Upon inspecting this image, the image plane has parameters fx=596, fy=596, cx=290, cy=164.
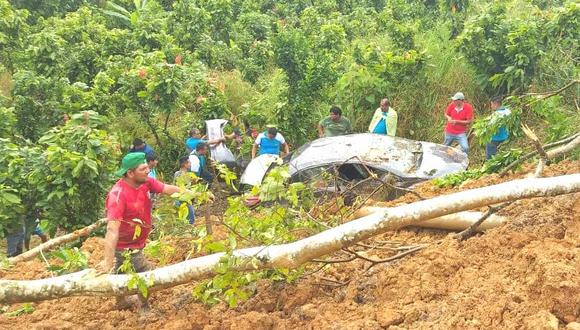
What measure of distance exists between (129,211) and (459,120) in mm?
7270

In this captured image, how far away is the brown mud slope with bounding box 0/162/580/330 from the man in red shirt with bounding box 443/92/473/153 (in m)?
5.50

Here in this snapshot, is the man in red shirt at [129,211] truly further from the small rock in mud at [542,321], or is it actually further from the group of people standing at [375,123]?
the group of people standing at [375,123]

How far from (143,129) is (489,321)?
1111 cm

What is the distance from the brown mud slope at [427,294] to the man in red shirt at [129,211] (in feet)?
1.75

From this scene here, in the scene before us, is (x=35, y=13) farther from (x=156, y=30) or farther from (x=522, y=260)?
(x=522, y=260)

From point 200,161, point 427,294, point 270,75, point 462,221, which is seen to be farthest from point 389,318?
point 270,75

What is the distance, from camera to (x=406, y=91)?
13.0 m

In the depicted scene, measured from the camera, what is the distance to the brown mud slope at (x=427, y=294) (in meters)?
3.66

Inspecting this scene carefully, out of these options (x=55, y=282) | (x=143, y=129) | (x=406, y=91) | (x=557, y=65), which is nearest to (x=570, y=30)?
(x=557, y=65)

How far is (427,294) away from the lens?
421 centimetres

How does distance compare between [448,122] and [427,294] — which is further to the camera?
[448,122]

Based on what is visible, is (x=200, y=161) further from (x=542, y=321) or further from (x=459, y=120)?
(x=542, y=321)

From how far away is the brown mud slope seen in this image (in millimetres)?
3656

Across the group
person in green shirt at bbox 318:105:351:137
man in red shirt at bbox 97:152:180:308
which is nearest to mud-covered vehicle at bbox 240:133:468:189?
person in green shirt at bbox 318:105:351:137
